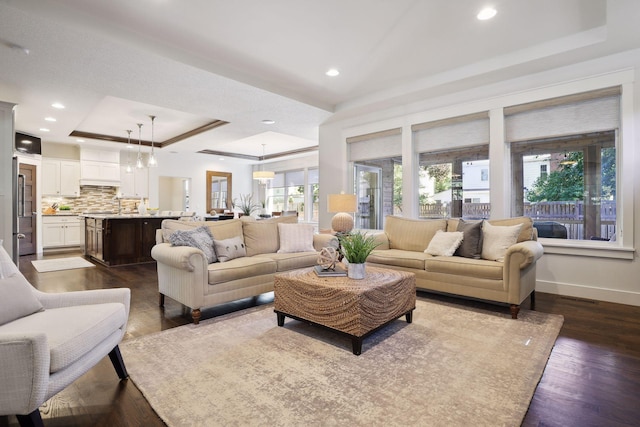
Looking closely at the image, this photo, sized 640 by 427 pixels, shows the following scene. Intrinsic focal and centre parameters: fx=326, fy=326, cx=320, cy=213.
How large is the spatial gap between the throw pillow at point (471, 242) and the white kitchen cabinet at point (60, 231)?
8074 millimetres

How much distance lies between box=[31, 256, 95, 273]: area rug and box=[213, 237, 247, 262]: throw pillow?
3.72 meters

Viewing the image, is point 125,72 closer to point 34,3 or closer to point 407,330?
point 34,3

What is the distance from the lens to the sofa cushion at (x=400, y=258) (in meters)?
3.72

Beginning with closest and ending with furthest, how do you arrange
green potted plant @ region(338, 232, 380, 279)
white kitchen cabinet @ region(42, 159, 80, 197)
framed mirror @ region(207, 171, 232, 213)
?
green potted plant @ region(338, 232, 380, 279), white kitchen cabinet @ region(42, 159, 80, 197), framed mirror @ region(207, 171, 232, 213)

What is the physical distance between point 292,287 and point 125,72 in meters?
3.13

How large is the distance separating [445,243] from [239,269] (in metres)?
2.34

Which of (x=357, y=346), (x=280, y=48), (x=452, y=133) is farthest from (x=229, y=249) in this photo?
(x=452, y=133)

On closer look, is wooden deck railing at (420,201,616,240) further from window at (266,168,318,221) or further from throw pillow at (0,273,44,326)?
window at (266,168,318,221)

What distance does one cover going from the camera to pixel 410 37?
3.34m

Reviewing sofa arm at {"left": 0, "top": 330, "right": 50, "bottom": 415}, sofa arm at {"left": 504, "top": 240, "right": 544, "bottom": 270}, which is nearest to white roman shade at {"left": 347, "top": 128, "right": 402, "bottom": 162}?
sofa arm at {"left": 504, "top": 240, "right": 544, "bottom": 270}

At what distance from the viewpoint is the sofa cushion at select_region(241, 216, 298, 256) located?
3986 millimetres

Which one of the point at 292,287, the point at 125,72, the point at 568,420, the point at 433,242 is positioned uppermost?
the point at 125,72

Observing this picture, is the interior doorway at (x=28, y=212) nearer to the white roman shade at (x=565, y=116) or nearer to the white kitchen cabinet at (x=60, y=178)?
the white kitchen cabinet at (x=60, y=178)

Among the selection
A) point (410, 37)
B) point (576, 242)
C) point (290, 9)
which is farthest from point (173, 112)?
point (576, 242)
